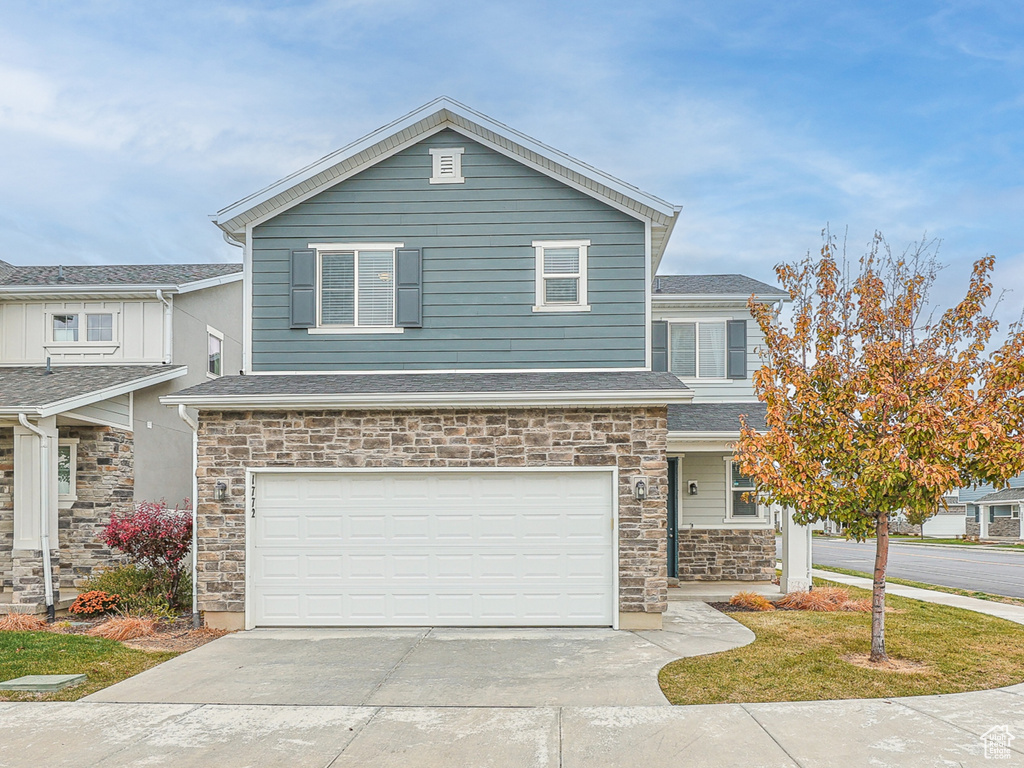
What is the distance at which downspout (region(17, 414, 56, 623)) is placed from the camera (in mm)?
11625

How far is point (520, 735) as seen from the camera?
20.4ft

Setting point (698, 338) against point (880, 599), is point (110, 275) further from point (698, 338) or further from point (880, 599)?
point (880, 599)

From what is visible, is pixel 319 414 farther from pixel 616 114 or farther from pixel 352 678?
pixel 616 114

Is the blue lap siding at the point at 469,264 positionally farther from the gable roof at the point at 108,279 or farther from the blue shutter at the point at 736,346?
the blue shutter at the point at 736,346

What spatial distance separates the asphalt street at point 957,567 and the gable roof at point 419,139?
1203cm

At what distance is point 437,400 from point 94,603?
20.1 feet

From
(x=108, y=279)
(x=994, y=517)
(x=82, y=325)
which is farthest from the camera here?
(x=994, y=517)

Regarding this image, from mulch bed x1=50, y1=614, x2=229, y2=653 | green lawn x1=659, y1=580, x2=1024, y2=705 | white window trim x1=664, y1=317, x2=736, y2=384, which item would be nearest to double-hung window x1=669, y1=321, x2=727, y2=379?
white window trim x1=664, y1=317, x2=736, y2=384

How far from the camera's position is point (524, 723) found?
6512 millimetres

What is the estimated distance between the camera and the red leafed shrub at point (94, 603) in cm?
1160

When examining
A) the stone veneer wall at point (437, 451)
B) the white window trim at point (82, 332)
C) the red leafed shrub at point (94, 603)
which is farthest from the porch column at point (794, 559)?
the white window trim at point (82, 332)

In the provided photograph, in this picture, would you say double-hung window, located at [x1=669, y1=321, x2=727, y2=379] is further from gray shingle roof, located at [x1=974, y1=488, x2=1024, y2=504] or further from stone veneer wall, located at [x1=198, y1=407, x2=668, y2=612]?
gray shingle roof, located at [x1=974, y1=488, x2=1024, y2=504]

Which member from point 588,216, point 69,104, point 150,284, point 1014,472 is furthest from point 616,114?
point 1014,472

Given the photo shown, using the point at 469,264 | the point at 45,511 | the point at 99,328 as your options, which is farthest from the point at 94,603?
the point at 469,264
